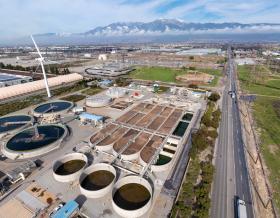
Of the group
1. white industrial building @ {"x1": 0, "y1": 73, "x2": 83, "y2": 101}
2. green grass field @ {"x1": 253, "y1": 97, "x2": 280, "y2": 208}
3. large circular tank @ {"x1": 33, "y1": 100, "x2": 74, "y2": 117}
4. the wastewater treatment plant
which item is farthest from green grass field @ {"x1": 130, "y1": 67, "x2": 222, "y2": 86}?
large circular tank @ {"x1": 33, "y1": 100, "x2": 74, "y2": 117}

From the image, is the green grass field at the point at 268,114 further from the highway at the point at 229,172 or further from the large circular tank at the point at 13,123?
the large circular tank at the point at 13,123

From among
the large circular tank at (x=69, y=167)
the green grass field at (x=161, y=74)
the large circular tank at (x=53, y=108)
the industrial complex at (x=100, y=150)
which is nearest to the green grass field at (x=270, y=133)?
the industrial complex at (x=100, y=150)

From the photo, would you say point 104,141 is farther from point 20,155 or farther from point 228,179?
point 228,179

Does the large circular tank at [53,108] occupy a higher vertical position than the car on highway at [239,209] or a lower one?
lower

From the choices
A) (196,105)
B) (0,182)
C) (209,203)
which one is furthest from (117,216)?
(196,105)

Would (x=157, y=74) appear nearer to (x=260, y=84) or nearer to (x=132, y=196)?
(x=260, y=84)

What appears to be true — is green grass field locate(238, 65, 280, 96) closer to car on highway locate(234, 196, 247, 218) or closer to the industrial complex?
the industrial complex

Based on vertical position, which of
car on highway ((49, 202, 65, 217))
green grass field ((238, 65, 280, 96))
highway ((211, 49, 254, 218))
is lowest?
highway ((211, 49, 254, 218))
